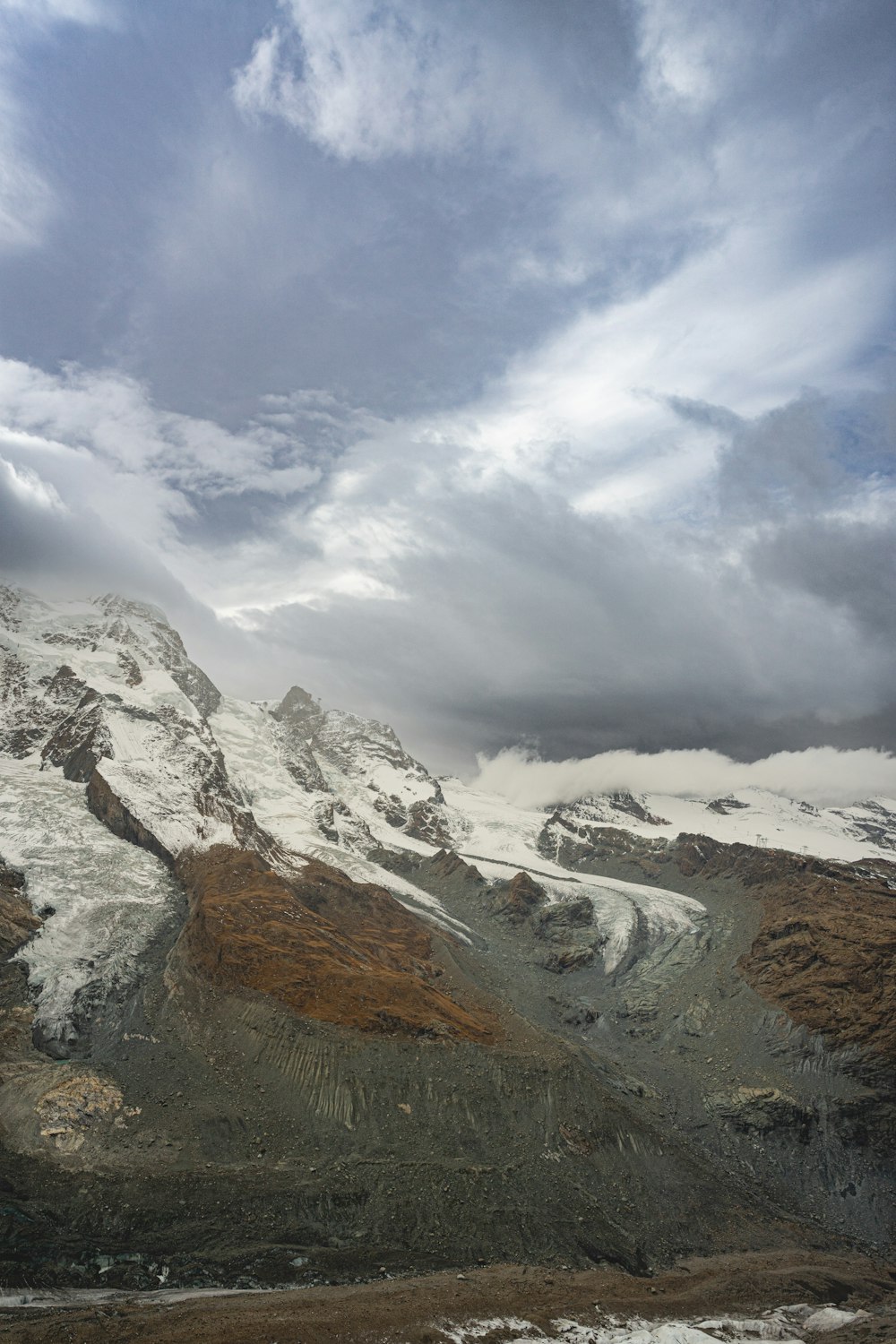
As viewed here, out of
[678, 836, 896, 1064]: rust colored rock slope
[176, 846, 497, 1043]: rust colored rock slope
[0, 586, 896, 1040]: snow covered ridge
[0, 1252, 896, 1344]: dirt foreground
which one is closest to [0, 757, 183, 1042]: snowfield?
[0, 586, 896, 1040]: snow covered ridge

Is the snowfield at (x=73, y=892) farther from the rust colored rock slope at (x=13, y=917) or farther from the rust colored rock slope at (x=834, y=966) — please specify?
the rust colored rock slope at (x=834, y=966)

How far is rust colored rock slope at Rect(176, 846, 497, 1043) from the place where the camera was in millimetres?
66375

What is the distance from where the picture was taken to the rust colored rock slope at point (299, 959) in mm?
66375

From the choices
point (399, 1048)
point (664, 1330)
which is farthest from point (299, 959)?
point (664, 1330)

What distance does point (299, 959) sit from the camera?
74.2 meters

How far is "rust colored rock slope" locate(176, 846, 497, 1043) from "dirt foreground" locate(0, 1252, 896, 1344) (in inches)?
1076

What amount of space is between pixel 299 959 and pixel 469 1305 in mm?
43786

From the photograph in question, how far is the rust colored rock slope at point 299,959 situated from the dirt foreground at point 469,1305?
27.3 metres

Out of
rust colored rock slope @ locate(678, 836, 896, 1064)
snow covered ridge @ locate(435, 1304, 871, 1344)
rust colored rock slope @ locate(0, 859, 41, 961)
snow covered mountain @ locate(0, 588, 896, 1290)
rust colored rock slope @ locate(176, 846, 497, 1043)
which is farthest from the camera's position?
rust colored rock slope @ locate(678, 836, 896, 1064)

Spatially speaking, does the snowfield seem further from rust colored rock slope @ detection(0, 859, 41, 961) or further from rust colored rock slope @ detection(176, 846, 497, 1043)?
rust colored rock slope @ detection(176, 846, 497, 1043)

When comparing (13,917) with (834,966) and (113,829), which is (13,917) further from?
(834,966)

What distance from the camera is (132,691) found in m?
177

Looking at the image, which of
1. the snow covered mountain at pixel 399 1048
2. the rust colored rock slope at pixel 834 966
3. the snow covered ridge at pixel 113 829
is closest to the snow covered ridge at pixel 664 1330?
the snow covered mountain at pixel 399 1048

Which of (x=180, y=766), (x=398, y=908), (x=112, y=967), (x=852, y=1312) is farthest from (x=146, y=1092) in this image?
(x=180, y=766)
